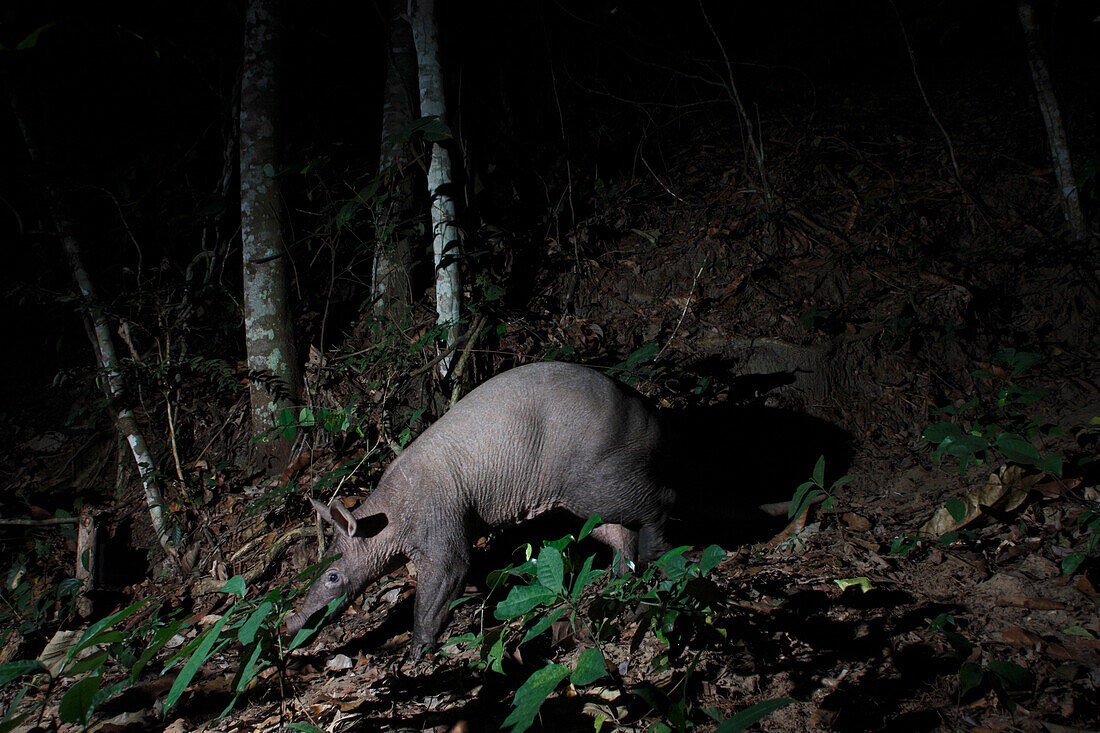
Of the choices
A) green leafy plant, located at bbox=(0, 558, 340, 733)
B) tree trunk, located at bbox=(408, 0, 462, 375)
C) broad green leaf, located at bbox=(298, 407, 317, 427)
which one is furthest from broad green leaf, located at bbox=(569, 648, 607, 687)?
tree trunk, located at bbox=(408, 0, 462, 375)

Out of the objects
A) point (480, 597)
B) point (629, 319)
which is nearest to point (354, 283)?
point (629, 319)

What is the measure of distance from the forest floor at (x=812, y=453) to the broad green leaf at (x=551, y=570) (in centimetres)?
44

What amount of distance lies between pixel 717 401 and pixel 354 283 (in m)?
4.32

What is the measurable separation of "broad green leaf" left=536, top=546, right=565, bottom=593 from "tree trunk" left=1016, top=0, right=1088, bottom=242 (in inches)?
203

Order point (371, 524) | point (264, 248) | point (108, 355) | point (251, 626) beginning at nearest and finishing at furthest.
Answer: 1. point (251, 626)
2. point (371, 524)
3. point (264, 248)
4. point (108, 355)

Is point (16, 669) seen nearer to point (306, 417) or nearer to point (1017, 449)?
point (306, 417)

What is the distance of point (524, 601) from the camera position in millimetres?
1882

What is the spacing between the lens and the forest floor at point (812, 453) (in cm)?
228

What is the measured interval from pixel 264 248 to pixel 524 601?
430 centimetres

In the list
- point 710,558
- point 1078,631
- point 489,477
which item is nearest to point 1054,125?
point 1078,631

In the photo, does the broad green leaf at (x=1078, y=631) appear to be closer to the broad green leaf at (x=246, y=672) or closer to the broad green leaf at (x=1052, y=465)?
the broad green leaf at (x=1052, y=465)

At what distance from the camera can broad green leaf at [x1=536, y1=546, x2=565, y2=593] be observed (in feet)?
6.18

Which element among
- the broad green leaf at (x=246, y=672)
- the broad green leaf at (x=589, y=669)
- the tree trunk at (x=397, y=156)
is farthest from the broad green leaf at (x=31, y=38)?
the tree trunk at (x=397, y=156)

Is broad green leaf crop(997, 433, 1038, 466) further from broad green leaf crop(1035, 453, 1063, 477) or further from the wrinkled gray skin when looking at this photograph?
the wrinkled gray skin
